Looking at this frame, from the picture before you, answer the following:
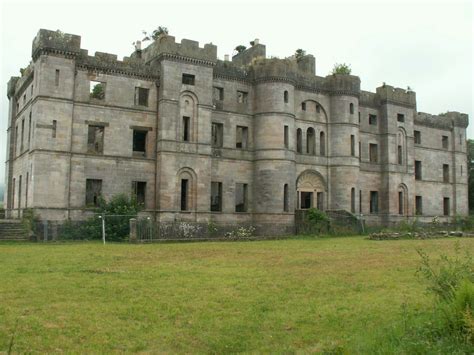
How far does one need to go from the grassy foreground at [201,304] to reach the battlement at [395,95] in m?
28.8

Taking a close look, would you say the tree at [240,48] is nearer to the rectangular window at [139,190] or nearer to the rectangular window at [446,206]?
the rectangular window at [139,190]

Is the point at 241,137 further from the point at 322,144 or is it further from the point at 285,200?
the point at 322,144

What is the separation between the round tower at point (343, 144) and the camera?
1553 inches

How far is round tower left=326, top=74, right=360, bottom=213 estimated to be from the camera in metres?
39.4

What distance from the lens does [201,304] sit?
10.3 m

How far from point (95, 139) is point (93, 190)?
6.00 metres

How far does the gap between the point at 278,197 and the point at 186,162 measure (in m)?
6.96

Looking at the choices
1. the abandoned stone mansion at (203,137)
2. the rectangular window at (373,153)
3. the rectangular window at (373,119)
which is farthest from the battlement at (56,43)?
the rectangular window at (373,153)

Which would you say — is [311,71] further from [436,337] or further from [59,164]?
[436,337]

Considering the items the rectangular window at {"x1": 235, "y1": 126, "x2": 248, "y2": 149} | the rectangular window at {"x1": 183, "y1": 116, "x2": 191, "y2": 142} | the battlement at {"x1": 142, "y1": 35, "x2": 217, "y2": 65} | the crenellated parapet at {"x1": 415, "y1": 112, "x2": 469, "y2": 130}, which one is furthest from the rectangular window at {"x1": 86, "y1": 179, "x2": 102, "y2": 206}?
the crenellated parapet at {"x1": 415, "y1": 112, "x2": 469, "y2": 130}

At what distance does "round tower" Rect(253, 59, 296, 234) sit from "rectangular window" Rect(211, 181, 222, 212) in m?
2.47

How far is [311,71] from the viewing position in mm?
41781

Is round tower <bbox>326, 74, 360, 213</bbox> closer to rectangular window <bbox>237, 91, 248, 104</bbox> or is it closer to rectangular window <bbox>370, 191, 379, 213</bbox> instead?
rectangular window <bbox>370, 191, 379, 213</bbox>

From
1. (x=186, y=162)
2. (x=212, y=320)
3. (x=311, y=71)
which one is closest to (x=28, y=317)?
(x=212, y=320)
